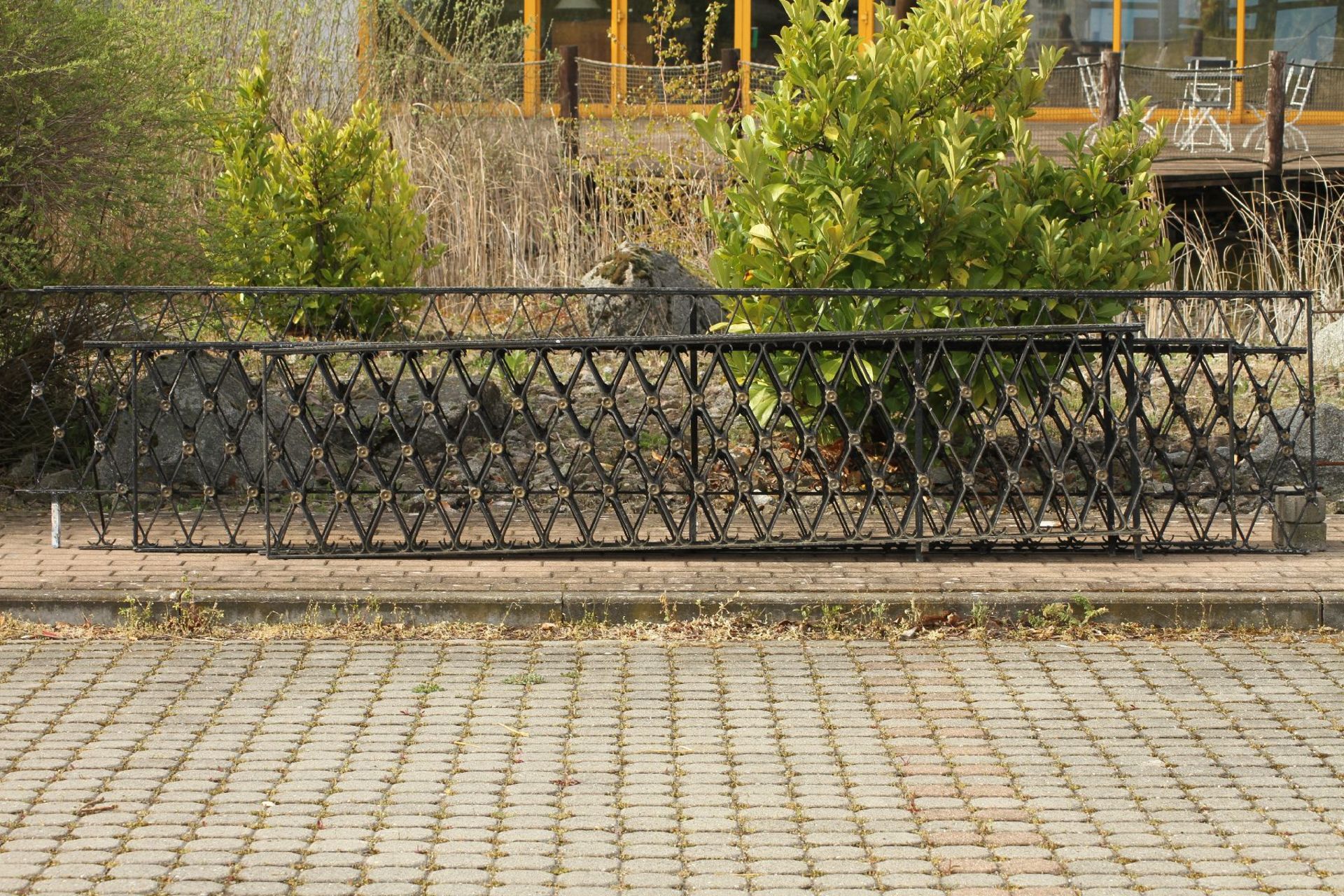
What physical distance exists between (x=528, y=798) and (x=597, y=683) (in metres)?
1.18

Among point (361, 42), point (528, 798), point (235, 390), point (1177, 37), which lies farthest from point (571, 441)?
point (1177, 37)

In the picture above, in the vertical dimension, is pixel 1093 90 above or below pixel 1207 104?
above

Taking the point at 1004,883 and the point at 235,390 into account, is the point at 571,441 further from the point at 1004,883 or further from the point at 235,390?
the point at 1004,883

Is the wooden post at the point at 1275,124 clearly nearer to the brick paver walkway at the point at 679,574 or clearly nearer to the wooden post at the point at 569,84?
the wooden post at the point at 569,84

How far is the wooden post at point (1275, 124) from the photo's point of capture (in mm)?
16281

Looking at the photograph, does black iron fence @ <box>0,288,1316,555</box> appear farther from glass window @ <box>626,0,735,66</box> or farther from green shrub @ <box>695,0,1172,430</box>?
glass window @ <box>626,0,735,66</box>

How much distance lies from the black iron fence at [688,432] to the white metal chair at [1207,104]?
9349 millimetres

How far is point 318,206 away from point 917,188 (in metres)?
4.84

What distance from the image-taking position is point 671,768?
16.6ft

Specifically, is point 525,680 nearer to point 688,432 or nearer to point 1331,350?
point 688,432

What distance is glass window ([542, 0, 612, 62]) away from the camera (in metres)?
20.2

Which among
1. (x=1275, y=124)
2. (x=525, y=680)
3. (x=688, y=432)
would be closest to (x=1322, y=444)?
(x=688, y=432)

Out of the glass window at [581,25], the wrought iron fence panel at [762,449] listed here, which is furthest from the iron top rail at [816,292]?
the glass window at [581,25]

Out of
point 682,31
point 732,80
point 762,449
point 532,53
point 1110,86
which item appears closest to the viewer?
point 762,449
